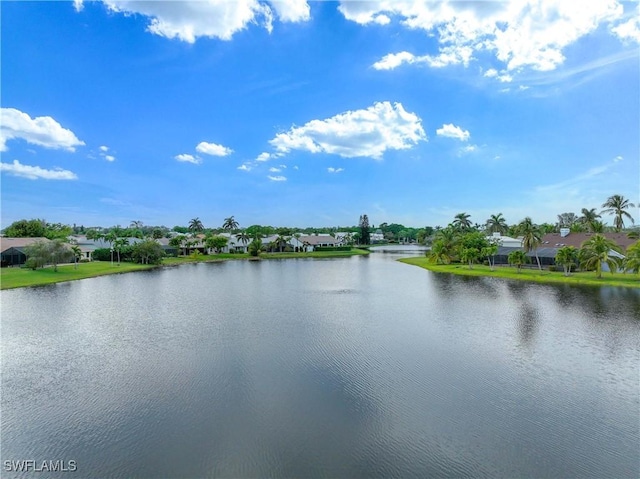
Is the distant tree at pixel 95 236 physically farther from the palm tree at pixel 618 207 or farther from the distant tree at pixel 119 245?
the palm tree at pixel 618 207

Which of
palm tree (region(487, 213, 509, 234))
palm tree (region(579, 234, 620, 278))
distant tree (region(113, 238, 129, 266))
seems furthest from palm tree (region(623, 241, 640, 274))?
distant tree (region(113, 238, 129, 266))

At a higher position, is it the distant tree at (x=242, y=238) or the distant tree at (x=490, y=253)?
the distant tree at (x=242, y=238)

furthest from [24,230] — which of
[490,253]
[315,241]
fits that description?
[490,253]

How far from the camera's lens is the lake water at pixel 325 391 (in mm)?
9297

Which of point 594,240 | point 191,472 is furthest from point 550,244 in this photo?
point 191,472

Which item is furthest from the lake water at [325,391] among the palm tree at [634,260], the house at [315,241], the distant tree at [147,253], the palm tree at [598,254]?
the house at [315,241]

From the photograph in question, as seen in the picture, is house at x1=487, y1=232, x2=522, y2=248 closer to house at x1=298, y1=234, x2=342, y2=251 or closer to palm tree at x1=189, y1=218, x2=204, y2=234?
house at x1=298, y1=234, x2=342, y2=251

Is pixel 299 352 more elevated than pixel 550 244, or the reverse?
pixel 550 244

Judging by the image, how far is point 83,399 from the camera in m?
12.5

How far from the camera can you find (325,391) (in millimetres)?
12914

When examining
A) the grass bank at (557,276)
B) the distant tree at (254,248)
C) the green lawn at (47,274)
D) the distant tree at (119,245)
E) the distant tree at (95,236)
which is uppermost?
the distant tree at (95,236)

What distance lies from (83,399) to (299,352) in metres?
8.73

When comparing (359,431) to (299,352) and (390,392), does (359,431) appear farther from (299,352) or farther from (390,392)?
(299,352)

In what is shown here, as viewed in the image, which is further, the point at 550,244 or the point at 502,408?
the point at 550,244
